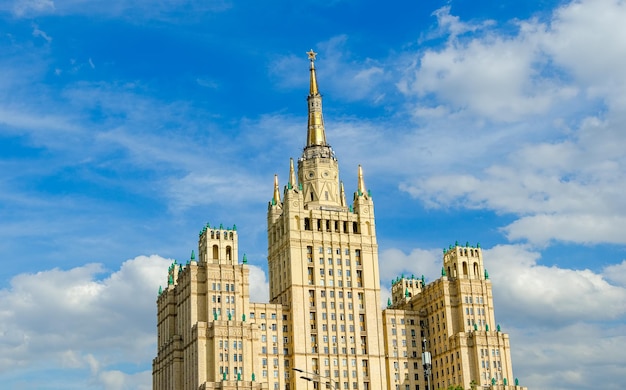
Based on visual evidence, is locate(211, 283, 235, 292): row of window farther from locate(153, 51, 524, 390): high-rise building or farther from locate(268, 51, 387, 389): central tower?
locate(268, 51, 387, 389): central tower

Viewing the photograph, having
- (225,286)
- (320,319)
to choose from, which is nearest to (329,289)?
(320,319)

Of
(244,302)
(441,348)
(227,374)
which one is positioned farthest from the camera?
(441,348)

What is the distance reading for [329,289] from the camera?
18738 centimetres

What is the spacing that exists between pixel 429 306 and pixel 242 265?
44710mm

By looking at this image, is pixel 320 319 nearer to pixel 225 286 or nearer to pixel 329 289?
pixel 329 289

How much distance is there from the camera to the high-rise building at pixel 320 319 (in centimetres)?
17525

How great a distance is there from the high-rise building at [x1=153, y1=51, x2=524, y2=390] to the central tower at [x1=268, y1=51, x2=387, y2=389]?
0.76 ft

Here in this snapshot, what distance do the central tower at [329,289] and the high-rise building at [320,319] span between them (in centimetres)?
23

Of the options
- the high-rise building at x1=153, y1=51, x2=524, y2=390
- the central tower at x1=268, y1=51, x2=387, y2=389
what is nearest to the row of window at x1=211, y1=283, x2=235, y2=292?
the high-rise building at x1=153, y1=51, x2=524, y2=390

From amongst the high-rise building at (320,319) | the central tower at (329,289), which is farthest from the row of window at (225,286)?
the central tower at (329,289)

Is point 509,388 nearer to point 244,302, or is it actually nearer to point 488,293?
point 488,293

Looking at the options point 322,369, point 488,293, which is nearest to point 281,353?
point 322,369

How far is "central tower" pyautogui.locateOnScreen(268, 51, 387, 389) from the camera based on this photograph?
18200 centimetres

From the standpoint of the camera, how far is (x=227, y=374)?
167250 millimetres
